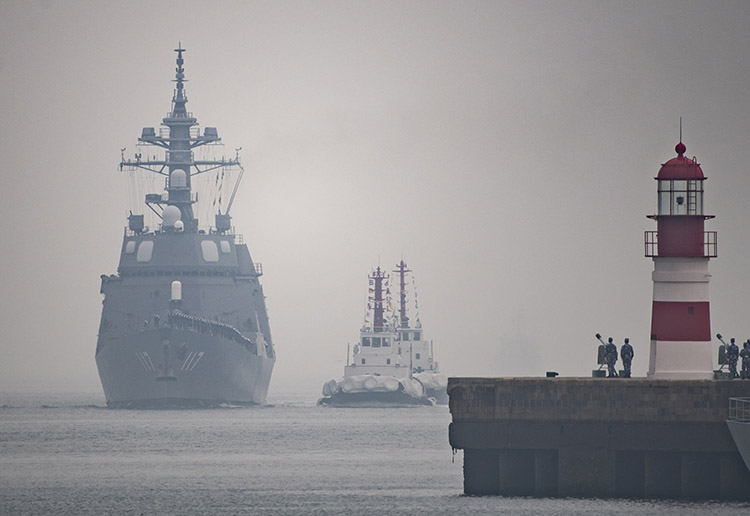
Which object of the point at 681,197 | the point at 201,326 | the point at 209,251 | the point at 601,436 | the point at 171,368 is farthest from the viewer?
the point at 209,251

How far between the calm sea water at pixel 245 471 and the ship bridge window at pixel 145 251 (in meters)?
21.6

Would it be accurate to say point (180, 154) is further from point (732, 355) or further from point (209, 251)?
point (732, 355)

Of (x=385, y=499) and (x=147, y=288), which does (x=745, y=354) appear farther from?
(x=147, y=288)

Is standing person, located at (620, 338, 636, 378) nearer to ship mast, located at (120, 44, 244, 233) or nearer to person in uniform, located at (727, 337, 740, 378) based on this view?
person in uniform, located at (727, 337, 740, 378)

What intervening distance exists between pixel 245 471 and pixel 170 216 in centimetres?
6436

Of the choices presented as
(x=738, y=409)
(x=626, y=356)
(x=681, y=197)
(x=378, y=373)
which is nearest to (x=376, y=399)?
(x=378, y=373)

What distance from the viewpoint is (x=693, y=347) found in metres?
37.1

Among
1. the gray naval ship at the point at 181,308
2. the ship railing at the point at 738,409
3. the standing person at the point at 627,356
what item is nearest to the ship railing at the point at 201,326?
the gray naval ship at the point at 181,308

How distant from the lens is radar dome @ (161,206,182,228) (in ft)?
384

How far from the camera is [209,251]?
11650 centimetres

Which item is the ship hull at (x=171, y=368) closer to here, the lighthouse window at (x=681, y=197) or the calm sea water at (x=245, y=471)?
the calm sea water at (x=245, y=471)

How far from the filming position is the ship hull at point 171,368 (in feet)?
354

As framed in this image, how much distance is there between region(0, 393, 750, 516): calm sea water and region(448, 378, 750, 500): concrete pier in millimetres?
590

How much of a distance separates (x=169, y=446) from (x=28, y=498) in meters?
21.5
